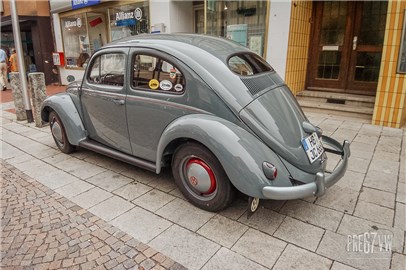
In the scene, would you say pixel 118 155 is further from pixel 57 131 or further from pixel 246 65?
pixel 246 65

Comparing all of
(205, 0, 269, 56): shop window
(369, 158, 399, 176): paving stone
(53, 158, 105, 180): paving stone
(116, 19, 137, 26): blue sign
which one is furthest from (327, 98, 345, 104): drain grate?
(116, 19, 137, 26): blue sign

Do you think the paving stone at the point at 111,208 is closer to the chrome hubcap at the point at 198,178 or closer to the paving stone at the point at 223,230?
the chrome hubcap at the point at 198,178

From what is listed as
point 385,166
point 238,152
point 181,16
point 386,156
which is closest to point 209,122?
point 238,152

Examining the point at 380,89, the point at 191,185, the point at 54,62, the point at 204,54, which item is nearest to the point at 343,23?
the point at 380,89

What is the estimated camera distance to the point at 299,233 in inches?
104

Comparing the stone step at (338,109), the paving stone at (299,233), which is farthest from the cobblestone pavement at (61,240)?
the stone step at (338,109)

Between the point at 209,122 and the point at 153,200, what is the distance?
1148 millimetres

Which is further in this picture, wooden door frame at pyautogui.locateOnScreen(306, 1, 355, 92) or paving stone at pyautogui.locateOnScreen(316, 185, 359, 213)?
wooden door frame at pyautogui.locateOnScreen(306, 1, 355, 92)

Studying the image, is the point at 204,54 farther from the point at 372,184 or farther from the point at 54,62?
the point at 54,62

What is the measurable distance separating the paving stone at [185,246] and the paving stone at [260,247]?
0.22 meters

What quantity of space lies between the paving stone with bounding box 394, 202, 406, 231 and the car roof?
2.34 meters

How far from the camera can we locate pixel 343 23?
266 inches

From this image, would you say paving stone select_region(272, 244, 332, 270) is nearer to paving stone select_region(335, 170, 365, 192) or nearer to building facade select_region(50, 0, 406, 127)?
paving stone select_region(335, 170, 365, 192)

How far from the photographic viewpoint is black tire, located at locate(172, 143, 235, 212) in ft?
9.12
